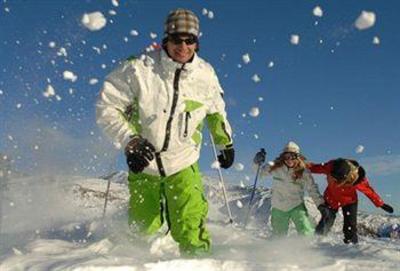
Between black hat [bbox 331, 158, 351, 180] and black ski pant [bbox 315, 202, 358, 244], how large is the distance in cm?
63

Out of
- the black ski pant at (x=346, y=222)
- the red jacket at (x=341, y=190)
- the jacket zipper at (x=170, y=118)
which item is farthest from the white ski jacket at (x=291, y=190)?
the jacket zipper at (x=170, y=118)

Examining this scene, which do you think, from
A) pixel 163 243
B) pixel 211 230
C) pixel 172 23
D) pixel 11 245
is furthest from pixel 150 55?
pixel 211 230

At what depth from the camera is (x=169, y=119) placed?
562 cm

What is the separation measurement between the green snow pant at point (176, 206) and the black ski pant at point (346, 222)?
4.50 m

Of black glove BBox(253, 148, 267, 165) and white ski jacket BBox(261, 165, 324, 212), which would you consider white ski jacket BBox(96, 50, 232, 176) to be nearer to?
white ski jacket BBox(261, 165, 324, 212)

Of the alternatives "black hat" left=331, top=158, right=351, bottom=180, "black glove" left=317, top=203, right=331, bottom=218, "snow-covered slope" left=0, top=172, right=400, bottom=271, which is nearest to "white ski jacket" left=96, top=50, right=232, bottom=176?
"snow-covered slope" left=0, top=172, right=400, bottom=271

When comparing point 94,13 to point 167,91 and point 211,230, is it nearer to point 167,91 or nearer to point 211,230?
point 167,91

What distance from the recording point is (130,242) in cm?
568

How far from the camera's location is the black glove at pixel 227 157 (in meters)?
6.22

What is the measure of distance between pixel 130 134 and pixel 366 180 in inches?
221

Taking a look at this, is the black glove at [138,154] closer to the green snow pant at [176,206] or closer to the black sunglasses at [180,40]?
the green snow pant at [176,206]

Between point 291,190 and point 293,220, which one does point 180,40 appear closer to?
point 291,190

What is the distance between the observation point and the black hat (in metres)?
9.39

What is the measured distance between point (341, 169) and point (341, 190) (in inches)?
19.8
